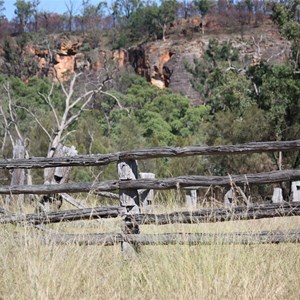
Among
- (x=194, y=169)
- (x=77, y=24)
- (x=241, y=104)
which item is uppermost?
(x=77, y=24)

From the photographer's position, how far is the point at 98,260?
4668 millimetres

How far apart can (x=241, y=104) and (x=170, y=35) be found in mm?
60527

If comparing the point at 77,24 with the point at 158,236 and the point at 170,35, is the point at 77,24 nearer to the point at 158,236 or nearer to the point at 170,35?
the point at 170,35

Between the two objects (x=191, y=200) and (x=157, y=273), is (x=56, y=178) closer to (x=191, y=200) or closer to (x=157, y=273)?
(x=191, y=200)

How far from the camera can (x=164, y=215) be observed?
4.95m

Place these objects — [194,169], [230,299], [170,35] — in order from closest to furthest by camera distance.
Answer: [230,299], [194,169], [170,35]

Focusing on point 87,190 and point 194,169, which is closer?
point 87,190

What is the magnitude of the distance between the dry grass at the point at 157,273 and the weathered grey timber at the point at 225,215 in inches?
10.3

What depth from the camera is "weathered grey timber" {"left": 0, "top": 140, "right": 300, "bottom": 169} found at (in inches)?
186

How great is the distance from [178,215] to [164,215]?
0.12 meters

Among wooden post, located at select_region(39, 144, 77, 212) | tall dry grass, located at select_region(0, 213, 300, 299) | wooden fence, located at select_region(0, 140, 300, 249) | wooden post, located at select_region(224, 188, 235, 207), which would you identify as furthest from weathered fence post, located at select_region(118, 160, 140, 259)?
wooden post, located at select_region(39, 144, 77, 212)

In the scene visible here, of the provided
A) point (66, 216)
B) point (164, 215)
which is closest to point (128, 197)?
point (164, 215)

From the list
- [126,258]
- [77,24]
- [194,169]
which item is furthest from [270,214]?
[77,24]

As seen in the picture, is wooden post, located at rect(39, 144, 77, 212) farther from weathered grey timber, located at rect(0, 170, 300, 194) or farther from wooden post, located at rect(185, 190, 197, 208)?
weathered grey timber, located at rect(0, 170, 300, 194)
